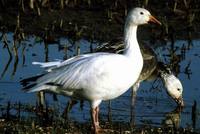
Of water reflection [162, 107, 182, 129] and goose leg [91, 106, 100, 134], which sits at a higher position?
goose leg [91, 106, 100, 134]

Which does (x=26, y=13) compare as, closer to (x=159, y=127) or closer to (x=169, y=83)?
(x=169, y=83)

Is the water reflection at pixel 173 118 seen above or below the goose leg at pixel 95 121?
below

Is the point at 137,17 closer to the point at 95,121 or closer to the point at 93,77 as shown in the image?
the point at 93,77

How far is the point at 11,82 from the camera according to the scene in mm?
10828

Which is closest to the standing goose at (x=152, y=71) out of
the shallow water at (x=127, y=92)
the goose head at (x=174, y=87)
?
the goose head at (x=174, y=87)

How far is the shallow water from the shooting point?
32.7 feet

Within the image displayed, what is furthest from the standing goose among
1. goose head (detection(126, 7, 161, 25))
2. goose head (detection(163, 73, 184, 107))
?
goose head (detection(126, 7, 161, 25))

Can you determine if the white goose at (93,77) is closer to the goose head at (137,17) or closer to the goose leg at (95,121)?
the goose leg at (95,121)

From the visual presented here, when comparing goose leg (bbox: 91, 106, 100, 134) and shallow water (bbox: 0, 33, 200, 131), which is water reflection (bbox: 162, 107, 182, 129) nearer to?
shallow water (bbox: 0, 33, 200, 131)

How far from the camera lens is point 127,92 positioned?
11102 mm

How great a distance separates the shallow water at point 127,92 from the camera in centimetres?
998

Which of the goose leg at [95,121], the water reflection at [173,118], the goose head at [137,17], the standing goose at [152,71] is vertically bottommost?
the water reflection at [173,118]

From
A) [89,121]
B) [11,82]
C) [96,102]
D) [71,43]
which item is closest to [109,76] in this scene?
[96,102]

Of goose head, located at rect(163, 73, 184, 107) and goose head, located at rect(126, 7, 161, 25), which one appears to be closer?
goose head, located at rect(126, 7, 161, 25)
